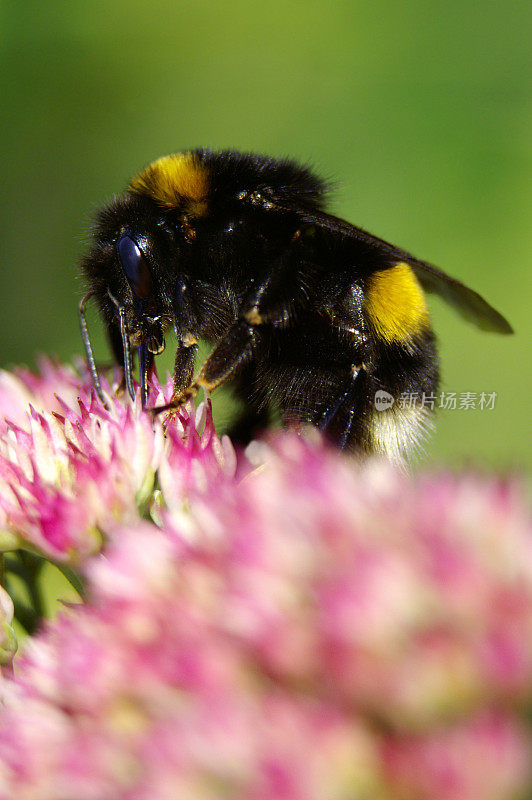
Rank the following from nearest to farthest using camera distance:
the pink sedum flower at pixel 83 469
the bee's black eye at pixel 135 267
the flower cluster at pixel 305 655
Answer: the flower cluster at pixel 305 655 → the pink sedum flower at pixel 83 469 → the bee's black eye at pixel 135 267

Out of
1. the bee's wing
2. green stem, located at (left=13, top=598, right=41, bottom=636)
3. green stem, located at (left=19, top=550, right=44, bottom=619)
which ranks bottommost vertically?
green stem, located at (left=13, top=598, right=41, bottom=636)

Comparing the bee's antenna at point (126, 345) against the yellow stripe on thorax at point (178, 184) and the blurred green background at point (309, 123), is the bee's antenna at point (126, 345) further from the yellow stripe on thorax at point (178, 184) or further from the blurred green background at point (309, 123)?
the blurred green background at point (309, 123)

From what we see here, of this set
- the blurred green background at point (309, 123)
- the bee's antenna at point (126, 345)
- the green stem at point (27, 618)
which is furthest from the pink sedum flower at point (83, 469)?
the blurred green background at point (309, 123)

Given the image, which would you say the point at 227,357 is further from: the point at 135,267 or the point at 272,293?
the point at 135,267

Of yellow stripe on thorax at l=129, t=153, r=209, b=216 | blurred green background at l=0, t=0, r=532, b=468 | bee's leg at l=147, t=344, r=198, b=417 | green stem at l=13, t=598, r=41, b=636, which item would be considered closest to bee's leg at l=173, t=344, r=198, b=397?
bee's leg at l=147, t=344, r=198, b=417

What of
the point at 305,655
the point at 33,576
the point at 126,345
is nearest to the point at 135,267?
the point at 126,345

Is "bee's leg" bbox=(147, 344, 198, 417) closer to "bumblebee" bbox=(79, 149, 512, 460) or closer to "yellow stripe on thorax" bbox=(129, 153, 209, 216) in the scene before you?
"bumblebee" bbox=(79, 149, 512, 460)
